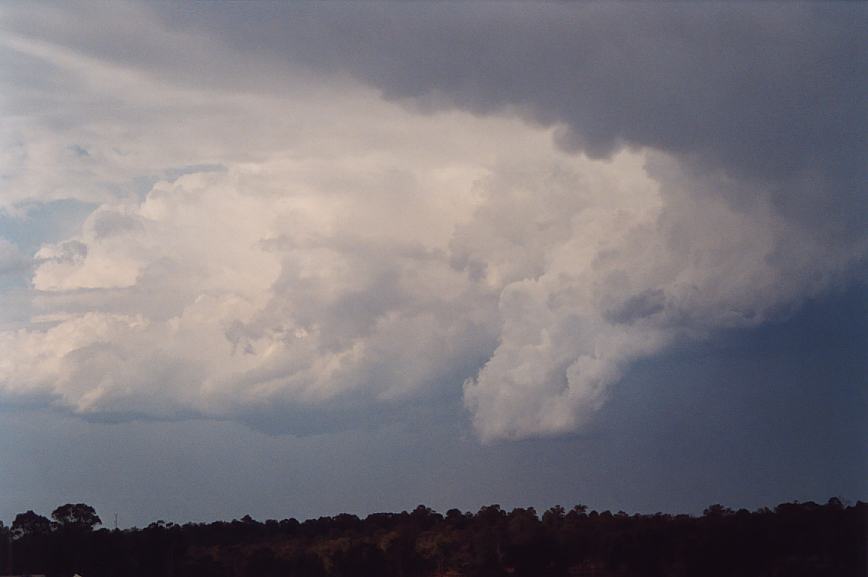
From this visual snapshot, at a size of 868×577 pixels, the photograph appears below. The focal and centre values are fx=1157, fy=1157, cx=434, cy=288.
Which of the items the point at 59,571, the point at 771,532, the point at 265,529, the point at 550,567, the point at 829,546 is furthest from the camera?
the point at 265,529

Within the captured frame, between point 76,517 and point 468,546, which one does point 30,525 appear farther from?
point 468,546

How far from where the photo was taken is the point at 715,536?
7988cm

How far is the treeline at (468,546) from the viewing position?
3012 inches

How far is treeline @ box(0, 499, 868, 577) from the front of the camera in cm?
7650

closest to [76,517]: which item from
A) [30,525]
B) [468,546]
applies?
[30,525]

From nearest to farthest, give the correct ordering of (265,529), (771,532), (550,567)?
(771,532), (550,567), (265,529)

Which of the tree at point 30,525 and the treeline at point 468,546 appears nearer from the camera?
the treeline at point 468,546

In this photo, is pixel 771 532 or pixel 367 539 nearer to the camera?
pixel 771 532

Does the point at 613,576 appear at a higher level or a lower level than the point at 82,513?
lower

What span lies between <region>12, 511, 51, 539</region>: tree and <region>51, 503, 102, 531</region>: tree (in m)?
0.98

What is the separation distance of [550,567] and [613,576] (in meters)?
6.46

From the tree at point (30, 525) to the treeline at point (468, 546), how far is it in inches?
5.9

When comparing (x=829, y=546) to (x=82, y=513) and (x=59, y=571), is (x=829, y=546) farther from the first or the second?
(x=82, y=513)

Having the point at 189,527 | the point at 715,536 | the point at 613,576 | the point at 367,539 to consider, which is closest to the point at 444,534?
the point at 367,539
